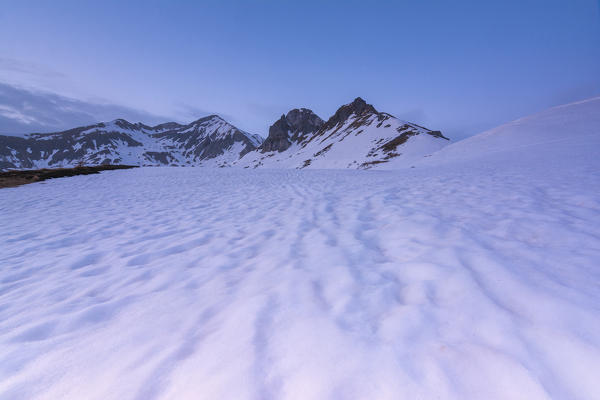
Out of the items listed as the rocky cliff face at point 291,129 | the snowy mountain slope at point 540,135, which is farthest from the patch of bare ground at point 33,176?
the rocky cliff face at point 291,129

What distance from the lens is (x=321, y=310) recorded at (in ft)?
7.48

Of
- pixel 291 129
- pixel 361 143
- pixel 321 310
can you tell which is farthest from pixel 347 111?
pixel 321 310

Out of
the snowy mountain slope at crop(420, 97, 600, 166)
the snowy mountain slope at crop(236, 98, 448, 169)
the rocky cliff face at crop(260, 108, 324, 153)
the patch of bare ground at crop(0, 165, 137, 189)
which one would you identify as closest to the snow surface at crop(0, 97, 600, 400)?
the snowy mountain slope at crop(420, 97, 600, 166)

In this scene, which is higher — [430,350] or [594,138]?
[594,138]

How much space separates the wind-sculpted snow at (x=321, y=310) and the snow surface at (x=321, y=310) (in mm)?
13

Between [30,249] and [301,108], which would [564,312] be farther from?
[301,108]

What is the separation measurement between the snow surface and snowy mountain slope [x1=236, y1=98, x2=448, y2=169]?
32.4 meters

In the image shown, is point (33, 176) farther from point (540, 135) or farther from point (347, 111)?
point (347, 111)

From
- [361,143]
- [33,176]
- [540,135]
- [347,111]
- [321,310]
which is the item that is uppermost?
[347,111]

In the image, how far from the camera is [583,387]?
4.72ft

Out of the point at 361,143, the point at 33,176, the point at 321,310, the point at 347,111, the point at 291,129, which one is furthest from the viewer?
the point at 291,129

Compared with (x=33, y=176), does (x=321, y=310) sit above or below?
below

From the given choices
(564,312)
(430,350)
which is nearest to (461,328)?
(430,350)

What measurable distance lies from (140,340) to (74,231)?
5433mm
